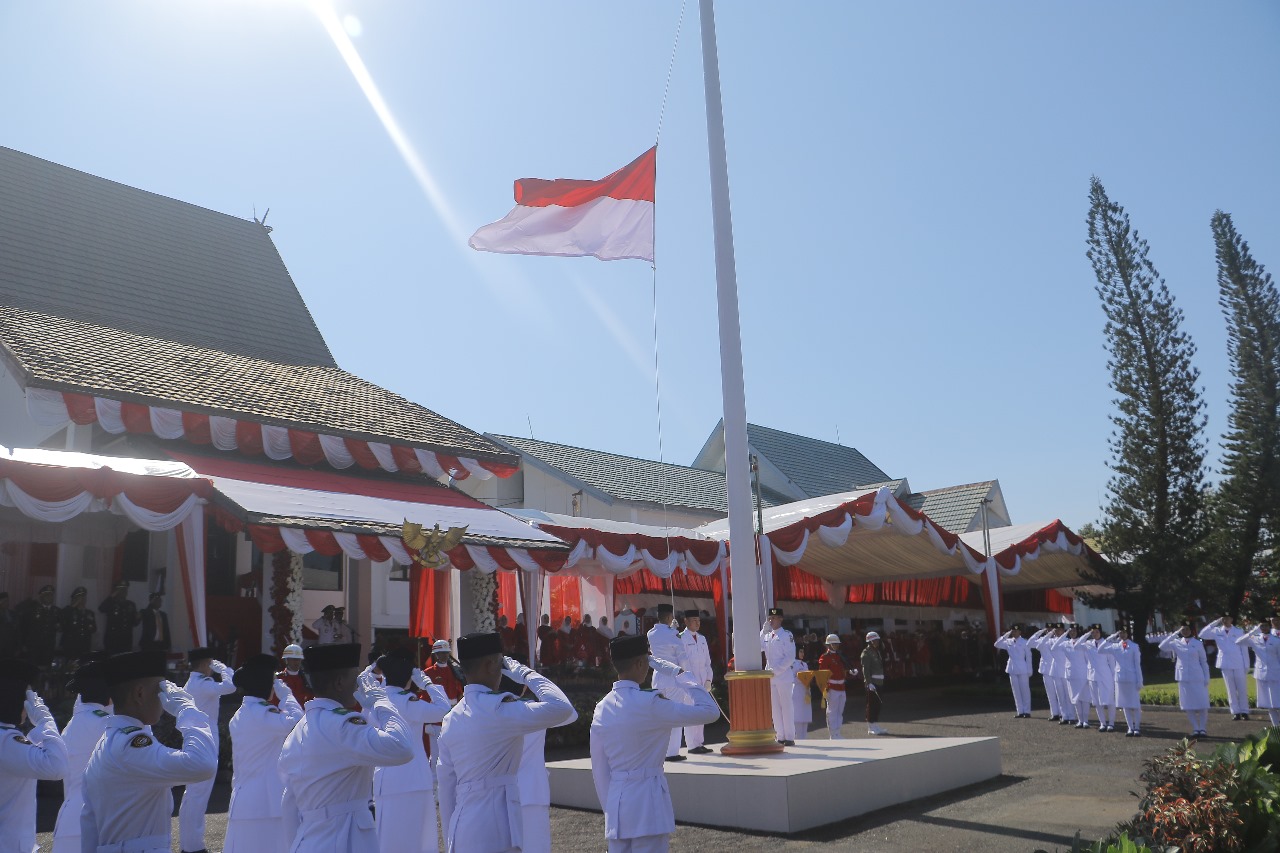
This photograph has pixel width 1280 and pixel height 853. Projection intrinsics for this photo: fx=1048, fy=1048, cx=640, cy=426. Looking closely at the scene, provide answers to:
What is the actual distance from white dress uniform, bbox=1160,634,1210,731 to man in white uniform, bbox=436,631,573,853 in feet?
47.8

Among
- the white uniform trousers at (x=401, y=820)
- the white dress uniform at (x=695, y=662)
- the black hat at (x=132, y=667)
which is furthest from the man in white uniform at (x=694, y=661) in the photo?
the black hat at (x=132, y=667)

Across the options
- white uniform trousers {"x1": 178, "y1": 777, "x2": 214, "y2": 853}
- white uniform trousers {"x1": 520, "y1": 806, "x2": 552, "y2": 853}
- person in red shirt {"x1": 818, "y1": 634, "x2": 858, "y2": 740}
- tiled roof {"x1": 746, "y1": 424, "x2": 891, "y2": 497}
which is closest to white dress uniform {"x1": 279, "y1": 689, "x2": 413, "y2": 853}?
white uniform trousers {"x1": 520, "y1": 806, "x2": 552, "y2": 853}

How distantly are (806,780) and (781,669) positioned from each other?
221 inches

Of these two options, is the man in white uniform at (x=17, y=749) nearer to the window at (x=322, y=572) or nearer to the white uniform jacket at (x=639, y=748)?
the white uniform jacket at (x=639, y=748)

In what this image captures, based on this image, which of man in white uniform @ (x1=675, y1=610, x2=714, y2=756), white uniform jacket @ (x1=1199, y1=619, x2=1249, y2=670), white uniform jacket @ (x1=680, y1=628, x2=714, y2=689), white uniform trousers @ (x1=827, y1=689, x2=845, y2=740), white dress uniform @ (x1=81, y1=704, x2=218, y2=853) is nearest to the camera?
white dress uniform @ (x1=81, y1=704, x2=218, y2=853)

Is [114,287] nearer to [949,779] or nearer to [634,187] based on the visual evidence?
[634,187]

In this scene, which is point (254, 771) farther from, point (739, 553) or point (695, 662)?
point (695, 662)

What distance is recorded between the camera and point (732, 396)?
11805mm

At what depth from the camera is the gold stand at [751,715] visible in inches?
443

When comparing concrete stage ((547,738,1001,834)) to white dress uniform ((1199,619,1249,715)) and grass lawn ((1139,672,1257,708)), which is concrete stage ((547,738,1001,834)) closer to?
white dress uniform ((1199,619,1249,715))

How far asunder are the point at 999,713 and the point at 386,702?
1834cm

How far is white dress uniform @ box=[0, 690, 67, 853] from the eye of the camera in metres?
4.86

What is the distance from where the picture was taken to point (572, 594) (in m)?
25.6

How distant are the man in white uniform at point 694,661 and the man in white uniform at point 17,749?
341 inches
